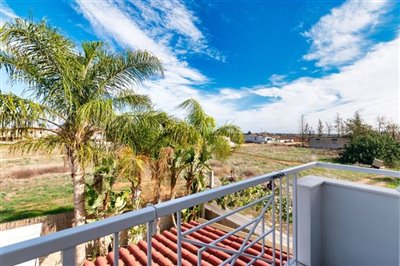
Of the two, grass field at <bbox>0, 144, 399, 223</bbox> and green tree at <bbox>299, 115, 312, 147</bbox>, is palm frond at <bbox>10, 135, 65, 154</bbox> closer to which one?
grass field at <bbox>0, 144, 399, 223</bbox>

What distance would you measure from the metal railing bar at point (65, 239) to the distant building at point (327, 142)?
791 centimetres

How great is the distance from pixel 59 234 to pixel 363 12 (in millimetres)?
5666

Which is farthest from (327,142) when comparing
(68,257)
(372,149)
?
(68,257)

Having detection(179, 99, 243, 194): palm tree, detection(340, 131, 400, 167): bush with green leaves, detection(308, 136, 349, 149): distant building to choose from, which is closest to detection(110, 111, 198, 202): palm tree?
detection(179, 99, 243, 194): palm tree

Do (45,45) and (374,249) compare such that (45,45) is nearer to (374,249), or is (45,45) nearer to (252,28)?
(374,249)

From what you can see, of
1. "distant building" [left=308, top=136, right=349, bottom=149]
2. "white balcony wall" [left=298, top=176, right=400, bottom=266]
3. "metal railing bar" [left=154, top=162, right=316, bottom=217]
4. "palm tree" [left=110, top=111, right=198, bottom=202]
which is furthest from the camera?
"distant building" [left=308, top=136, right=349, bottom=149]

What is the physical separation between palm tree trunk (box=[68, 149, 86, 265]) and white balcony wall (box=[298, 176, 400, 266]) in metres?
3.66

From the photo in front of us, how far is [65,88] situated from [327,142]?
747cm

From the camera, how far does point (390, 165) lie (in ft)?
21.8

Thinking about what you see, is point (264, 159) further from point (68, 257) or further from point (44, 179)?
point (68, 257)

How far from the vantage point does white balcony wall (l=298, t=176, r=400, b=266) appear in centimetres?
164

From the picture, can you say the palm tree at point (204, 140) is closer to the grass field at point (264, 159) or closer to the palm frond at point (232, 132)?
the palm frond at point (232, 132)

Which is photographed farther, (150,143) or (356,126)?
(356,126)

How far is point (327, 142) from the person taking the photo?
757 cm
